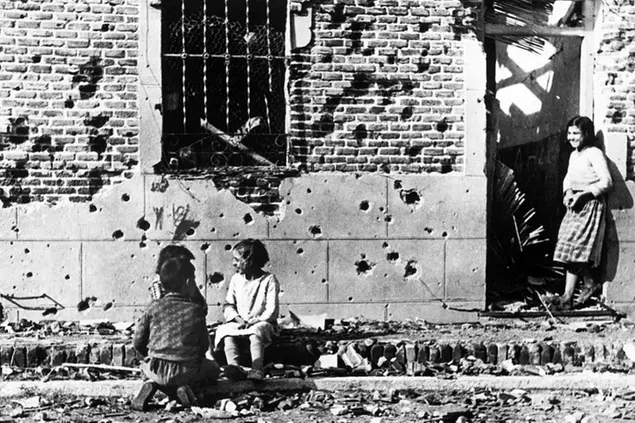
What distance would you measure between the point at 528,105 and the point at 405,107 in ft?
14.2

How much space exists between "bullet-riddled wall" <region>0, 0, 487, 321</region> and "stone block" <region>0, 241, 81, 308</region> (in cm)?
1

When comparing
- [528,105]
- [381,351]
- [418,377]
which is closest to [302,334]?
[381,351]

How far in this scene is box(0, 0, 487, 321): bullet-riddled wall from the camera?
9.55 metres

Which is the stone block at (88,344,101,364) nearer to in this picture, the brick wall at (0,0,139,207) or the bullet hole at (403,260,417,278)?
the brick wall at (0,0,139,207)

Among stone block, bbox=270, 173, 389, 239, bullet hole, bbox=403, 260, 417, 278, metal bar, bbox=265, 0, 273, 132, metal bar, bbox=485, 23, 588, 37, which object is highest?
metal bar, bbox=485, 23, 588, 37

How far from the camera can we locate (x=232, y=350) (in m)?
7.90

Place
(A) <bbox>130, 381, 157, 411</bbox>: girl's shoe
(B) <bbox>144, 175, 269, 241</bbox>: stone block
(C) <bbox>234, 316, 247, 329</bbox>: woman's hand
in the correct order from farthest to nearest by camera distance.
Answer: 1. (B) <bbox>144, 175, 269, 241</bbox>: stone block
2. (C) <bbox>234, 316, 247, 329</bbox>: woman's hand
3. (A) <bbox>130, 381, 157, 411</bbox>: girl's shoe

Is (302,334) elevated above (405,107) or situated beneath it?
situated beneath

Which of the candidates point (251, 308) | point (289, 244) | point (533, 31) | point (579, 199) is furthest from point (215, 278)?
point (533, 31)

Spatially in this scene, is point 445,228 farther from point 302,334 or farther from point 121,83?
point 121,83

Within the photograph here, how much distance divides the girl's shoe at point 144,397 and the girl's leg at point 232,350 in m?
1.15

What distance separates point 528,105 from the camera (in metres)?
13.8

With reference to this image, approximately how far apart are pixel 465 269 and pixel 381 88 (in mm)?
2025

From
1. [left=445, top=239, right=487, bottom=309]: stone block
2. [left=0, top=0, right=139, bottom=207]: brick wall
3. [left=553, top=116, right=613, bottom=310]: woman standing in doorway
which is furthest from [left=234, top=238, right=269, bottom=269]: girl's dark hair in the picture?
[left=553, top=116, right=613, bottom=310]: woman standing in doorway
